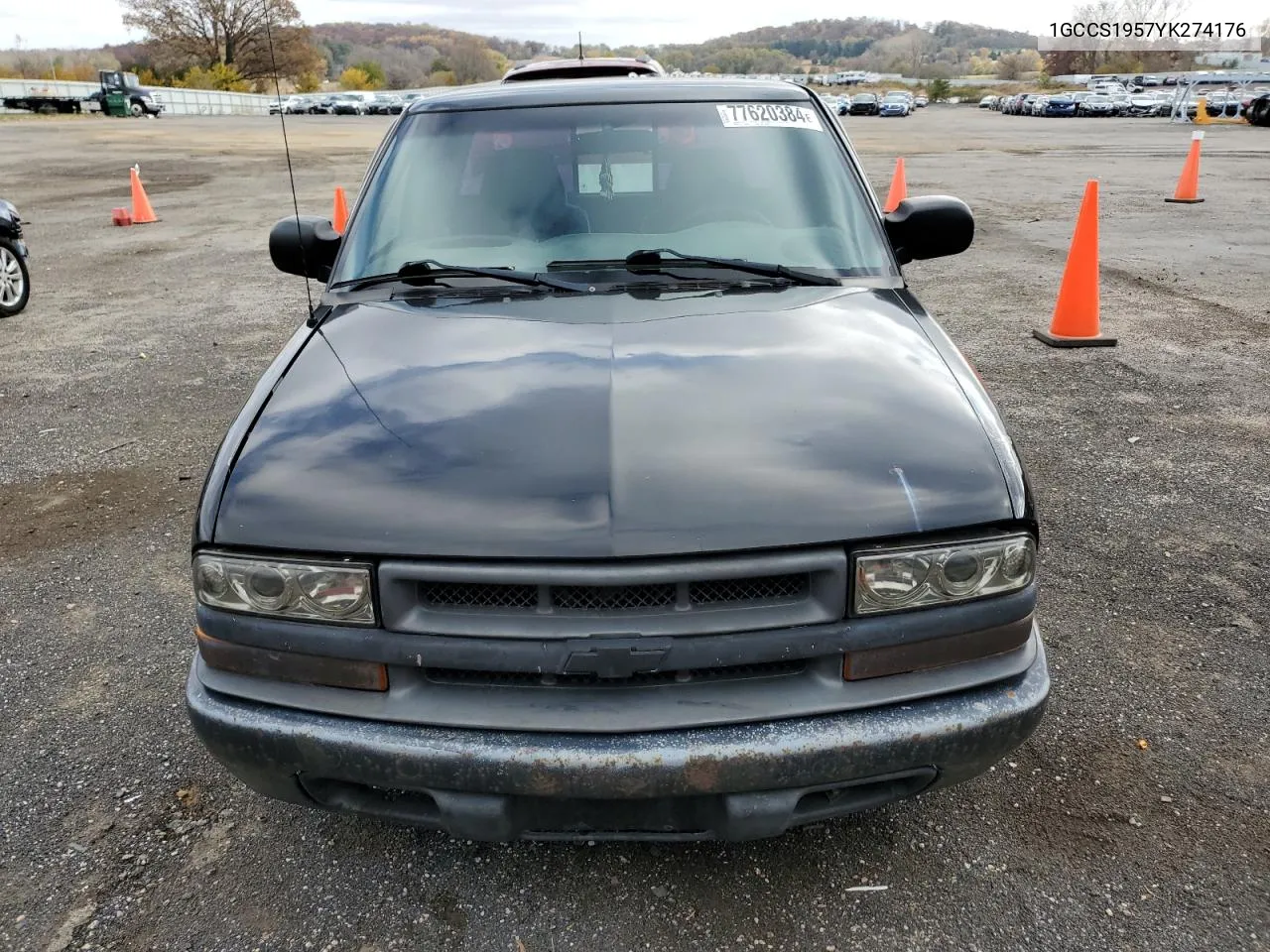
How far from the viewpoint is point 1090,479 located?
457 centimetres

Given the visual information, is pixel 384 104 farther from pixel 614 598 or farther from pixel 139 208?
pixel 614 598

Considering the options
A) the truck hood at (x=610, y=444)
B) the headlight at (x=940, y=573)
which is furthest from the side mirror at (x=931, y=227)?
the headlight at (x=940, y=573)

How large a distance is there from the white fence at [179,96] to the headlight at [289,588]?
2677 inches

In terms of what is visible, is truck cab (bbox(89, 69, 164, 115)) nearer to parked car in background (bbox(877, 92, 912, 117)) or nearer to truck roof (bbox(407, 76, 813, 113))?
parked car in background (bbox(877, 92, 912, 117))

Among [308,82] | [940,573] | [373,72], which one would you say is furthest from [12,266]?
[373,72]

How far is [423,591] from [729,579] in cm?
61

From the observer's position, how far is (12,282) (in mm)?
8281

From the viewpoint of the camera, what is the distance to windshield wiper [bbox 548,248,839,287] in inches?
115

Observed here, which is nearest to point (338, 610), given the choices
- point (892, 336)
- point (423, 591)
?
point (423, 591)

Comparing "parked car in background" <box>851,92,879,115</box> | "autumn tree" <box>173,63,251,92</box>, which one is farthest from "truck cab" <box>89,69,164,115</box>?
"parked car in background" <box>851,92,879,115</box>

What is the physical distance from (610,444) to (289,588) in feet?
2.31

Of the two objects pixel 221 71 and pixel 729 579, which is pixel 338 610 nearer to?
pixel 729 579

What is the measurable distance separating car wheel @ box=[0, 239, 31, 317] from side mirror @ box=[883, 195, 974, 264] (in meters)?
7.79

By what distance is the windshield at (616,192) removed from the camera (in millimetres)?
3033
